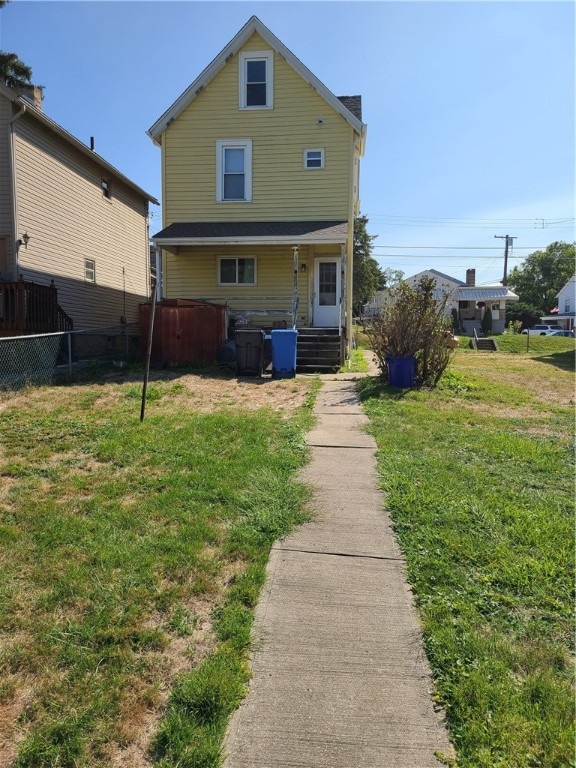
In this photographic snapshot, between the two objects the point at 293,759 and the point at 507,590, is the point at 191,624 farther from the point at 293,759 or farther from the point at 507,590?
the point at 507,590

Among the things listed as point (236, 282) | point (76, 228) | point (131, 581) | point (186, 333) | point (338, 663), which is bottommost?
point (338, 663)

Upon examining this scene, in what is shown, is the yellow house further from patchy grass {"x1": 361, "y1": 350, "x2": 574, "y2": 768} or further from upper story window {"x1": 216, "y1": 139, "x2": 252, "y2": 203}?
patchy grass {"x1": 361, "y1": 350, "x2": 574, "y2": 768}

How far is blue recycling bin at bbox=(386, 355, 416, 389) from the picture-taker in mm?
10031

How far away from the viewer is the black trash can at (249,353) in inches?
482

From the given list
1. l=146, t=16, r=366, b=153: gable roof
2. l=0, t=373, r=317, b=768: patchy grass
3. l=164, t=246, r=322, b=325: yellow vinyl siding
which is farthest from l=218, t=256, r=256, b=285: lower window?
l=0, t=373, r=317, b=768: patchy grass

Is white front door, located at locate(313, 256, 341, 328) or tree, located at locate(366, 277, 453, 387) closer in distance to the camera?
tree, located at locate(366, 277, 453, 387)

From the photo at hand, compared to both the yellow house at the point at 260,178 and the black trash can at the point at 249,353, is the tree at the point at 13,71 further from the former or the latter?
the black trash can at the point at 249,353

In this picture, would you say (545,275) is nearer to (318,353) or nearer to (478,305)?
(478,305)

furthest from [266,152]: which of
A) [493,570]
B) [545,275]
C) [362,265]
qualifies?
[545,275]

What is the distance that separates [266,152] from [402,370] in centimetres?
983

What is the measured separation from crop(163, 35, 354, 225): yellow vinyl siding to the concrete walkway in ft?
45.1

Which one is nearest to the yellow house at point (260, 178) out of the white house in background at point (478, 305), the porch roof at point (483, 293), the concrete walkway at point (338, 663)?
the concrete walkway at point (338, 663)

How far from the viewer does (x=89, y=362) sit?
46.1ft

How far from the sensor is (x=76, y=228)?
1683cm
